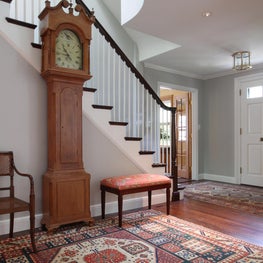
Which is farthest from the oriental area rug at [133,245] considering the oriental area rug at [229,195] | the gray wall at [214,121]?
the gray wall at [214,121]

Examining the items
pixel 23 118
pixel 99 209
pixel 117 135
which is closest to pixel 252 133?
pixel 117 135

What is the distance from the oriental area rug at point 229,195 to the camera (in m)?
3.78

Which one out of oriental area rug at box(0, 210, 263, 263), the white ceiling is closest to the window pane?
the white ceiling

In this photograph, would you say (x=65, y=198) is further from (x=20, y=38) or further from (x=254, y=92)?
(x=254, y=92)

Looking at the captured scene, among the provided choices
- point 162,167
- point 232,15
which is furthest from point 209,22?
point 162,167

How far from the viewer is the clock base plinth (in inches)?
105

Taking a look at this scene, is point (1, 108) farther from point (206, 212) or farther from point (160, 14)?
point (206, 212)

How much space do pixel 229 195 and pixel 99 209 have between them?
236cm

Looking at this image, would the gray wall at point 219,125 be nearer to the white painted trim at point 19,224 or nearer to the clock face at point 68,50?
the clock face at point 68,50

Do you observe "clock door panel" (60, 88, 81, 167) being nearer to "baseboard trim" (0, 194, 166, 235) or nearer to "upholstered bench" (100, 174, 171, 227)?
"upholstered bench" (100, 174, 171, 227)

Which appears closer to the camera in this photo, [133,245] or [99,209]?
[133,245]

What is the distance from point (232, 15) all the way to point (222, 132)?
3214mm

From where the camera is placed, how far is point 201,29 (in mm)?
3514

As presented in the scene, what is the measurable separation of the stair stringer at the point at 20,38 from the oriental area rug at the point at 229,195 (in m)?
3.12
